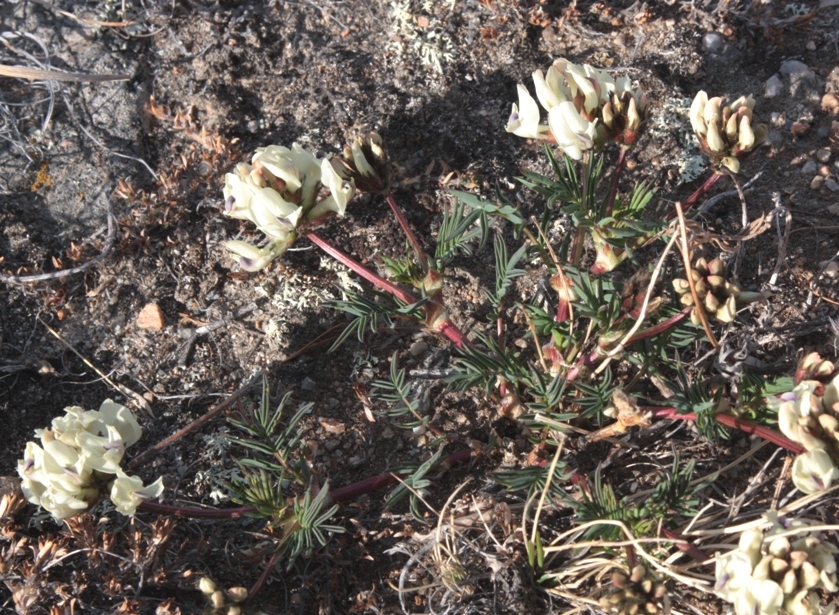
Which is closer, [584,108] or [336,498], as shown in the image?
[584,108]

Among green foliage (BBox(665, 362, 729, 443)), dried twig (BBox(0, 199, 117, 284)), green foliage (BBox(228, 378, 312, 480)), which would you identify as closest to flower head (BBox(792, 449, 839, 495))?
green foliage (BBox(665, 362, 729, 443))

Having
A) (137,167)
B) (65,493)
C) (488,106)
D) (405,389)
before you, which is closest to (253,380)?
(405,389)

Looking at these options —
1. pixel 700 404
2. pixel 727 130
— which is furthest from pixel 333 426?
pixel 727 130

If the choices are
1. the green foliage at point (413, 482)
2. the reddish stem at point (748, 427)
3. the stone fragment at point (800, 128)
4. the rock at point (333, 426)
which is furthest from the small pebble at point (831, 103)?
the rock at point (333, 426)

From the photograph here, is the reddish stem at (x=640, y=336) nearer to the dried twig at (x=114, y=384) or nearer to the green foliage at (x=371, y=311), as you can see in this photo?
the green foliage at (x=371, y=311)

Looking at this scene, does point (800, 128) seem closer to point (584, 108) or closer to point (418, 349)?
point (584, 108)

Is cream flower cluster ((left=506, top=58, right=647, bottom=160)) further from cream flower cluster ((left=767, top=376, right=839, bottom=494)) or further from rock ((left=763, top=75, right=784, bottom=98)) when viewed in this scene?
rock ((left=763, top=75, right=784, bottom=98))
